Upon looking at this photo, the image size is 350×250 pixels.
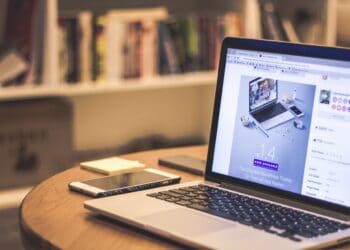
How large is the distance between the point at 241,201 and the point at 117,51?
5.44ft

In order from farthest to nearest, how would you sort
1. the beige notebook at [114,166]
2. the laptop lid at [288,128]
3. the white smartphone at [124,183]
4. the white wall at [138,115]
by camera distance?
the white wall at [138,115] < the beige notebook at [114,166] < the white smartphone at [124,183] < the laptop lid at [288,128]

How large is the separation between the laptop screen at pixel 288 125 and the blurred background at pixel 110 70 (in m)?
1.41

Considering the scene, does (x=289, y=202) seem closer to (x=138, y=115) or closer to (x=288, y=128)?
(x=288, y=128)

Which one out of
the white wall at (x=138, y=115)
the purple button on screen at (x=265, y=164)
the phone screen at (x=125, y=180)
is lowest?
the white wall at (x=138, y=115)

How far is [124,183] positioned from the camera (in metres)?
1.44

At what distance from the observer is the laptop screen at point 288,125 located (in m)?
1.27

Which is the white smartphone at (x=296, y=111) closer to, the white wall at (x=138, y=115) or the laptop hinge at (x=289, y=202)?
the laptop hinge at (x=289, y=202)

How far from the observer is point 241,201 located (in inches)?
51.6

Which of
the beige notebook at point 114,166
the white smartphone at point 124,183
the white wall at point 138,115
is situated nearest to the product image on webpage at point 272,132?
the white smartphone at point 124,183

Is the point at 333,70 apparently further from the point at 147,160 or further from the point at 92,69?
the point at 92,69

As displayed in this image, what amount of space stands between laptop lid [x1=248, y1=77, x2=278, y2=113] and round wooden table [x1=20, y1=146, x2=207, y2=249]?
0.34m

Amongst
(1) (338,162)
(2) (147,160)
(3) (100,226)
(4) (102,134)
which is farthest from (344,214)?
(4) (102,134)

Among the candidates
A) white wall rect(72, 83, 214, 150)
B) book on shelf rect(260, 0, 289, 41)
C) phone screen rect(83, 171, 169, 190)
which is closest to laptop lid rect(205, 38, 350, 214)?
phone screen rect(83, 171, 169, 190)

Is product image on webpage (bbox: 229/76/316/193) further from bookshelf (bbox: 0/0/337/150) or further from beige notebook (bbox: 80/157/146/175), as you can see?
bookshelf (bbox: 0/0/337/150)
